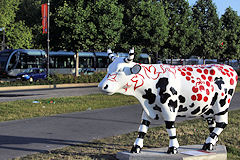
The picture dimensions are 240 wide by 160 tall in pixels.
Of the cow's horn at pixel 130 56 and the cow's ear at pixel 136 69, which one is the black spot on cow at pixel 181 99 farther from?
the cow's horn at pixel 130 56

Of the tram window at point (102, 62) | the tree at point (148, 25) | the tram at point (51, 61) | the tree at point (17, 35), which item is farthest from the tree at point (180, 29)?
the tree at point (17, 35)

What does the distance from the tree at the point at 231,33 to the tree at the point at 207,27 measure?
3.24m

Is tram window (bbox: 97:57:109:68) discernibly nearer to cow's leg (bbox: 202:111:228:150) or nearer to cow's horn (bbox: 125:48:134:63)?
cow's leg (bbox: 202:111:228:150)

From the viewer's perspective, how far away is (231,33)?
165 ft

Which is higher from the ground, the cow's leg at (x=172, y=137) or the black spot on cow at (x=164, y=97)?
the black spot on cow at (x=164, y=97)

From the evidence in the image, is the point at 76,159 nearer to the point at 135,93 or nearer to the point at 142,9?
the point at 135,93

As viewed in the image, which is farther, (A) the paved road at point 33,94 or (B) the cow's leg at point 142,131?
(A) the paved road at point 33,94

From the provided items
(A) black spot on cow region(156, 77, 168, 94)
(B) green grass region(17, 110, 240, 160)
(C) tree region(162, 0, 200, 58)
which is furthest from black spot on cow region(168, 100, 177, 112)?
(C) tree region(162, 0, 200, 58)

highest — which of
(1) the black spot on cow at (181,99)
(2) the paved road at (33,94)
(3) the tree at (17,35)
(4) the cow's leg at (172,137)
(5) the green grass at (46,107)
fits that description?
(3) the tree at (17,35)

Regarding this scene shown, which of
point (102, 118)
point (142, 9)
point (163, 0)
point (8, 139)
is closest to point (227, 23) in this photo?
point (163, 0)

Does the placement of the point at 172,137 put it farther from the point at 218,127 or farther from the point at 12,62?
the point at 12,62

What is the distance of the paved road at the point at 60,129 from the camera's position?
7.59 m

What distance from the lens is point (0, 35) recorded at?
4734cm

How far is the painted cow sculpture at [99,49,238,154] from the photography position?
5.76 m
